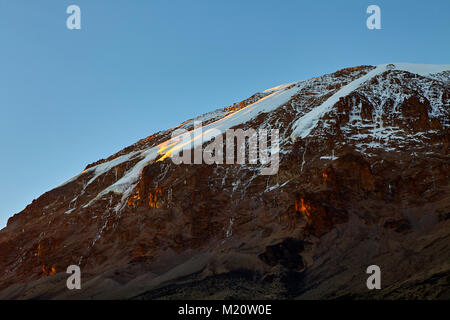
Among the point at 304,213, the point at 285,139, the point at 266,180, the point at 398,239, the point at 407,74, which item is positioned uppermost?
the point at 407,74

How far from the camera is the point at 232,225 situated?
77.5m

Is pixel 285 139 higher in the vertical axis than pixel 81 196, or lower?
higher

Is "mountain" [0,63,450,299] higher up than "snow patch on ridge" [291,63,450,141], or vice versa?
"snow patch on ridge" [291,63,450,141]

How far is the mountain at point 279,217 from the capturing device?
6072 cm

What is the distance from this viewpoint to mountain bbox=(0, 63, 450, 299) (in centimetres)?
6072

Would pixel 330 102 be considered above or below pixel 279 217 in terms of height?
above

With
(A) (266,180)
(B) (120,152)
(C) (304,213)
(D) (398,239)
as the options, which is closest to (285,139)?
(A) (266,180)

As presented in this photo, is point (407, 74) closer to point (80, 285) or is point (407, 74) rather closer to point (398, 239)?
point (398, 239)

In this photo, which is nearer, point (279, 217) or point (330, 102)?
point (279, 217)

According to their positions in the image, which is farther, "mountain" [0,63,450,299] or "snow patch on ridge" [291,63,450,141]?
"snow patch on ridge" [291,63,450,141]

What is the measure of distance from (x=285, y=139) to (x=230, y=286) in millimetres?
44017

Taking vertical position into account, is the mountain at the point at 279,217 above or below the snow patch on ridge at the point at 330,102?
below

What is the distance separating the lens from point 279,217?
247 ft

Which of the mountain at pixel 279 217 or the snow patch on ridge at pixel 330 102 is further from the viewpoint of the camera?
the snow patch on ridge at pixel 330 102
